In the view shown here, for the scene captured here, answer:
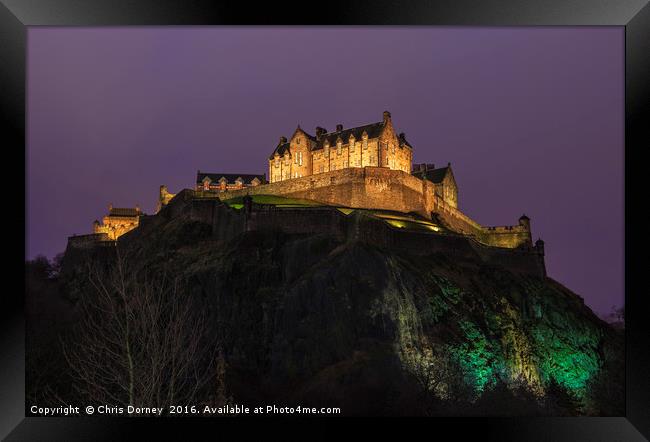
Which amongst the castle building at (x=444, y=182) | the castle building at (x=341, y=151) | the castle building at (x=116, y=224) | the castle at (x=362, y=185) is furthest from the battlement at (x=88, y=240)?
the castle building at (x=444, y=182)

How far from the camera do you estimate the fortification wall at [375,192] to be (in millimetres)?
50625

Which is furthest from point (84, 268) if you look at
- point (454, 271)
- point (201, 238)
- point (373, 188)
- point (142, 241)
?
point (454, 271)

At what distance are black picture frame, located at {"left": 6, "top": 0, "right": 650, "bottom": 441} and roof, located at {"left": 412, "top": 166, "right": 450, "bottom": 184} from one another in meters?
48.6

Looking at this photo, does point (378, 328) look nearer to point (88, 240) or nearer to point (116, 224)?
point (88, 240)

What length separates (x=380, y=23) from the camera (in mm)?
13102

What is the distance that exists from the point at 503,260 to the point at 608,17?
35490 millimetres

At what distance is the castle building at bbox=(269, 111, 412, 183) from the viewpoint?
5716cm

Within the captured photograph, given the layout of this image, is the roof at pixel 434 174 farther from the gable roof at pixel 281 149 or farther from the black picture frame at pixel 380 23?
the black picture frame at pixel 380 23

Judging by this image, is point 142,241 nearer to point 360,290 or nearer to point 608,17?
point 360,290

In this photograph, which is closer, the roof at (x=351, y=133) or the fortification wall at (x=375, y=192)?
the fortification wall at (x=375, y=192)

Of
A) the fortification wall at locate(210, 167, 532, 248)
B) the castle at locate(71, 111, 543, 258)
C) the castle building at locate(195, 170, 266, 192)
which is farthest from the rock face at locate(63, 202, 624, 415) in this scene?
the castle building at locate(195, 170, 266, 192)

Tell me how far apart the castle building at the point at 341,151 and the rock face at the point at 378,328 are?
1645cm

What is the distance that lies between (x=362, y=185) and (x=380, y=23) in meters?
37.6

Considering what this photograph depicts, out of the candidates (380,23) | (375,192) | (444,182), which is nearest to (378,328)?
(375,192)
